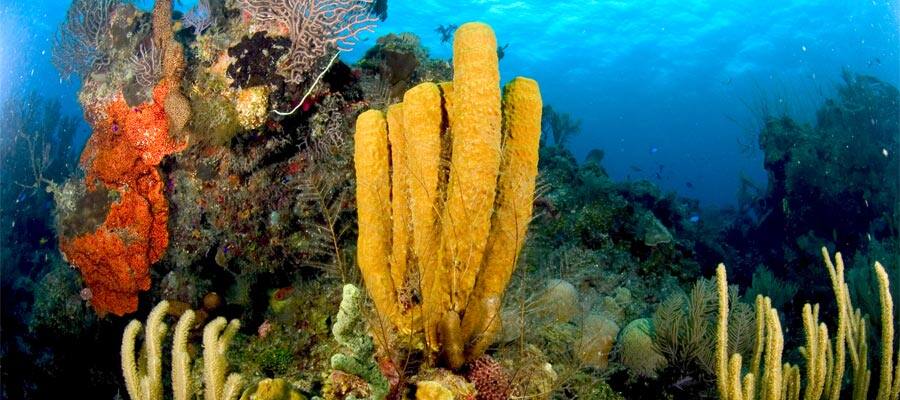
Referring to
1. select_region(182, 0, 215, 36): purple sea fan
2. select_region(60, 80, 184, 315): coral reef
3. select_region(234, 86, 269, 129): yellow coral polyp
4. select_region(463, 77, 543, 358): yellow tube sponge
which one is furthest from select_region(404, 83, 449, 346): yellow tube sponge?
select_region(182, 0, 215, 36): purple sea fan

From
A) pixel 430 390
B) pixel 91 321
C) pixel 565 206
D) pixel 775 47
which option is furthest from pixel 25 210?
pixel 775 47

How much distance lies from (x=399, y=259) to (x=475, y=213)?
2.04 ft

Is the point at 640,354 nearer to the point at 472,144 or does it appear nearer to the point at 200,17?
the point at 472,144

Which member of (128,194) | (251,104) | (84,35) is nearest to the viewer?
(251,104)

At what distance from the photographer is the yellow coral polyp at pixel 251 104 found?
4.40 metres

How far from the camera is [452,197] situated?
2891mm

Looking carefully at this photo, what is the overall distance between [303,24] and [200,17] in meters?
1.24

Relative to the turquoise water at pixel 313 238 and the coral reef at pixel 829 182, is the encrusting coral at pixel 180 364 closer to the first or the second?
the turquoise water at pixel 313 238

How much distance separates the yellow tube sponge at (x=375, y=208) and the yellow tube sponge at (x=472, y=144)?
0.45 meters

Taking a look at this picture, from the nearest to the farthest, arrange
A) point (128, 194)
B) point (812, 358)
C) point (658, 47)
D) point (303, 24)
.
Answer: point (812, 358), point (303, 24), point (128, 194), point (658, 47)

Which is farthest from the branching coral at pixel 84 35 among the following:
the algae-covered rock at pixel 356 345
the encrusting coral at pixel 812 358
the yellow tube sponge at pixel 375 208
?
the encrusting coral at pixel 812 358

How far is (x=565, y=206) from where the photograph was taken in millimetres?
7906

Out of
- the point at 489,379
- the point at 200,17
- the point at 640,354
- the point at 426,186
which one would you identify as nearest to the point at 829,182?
the point at 640,354

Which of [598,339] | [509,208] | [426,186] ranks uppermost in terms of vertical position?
[426,186]
